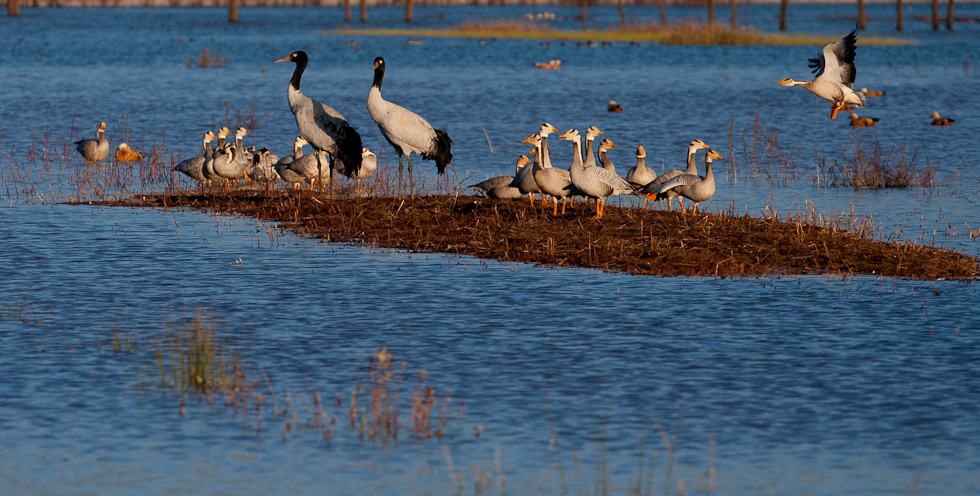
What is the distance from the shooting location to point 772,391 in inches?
403

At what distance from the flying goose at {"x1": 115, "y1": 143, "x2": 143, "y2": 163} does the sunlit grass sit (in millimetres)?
53280

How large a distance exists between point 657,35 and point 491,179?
212 feet

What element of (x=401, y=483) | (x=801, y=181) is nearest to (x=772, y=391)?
(x=401, y=483)

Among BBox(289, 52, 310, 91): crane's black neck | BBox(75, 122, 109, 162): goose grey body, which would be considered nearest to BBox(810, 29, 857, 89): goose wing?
BBox(289, 52, 310, 91): crane's black neck

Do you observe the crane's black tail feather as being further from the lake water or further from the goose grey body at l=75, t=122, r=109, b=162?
the goose grey body at l=75, t=122, r=109, b=162

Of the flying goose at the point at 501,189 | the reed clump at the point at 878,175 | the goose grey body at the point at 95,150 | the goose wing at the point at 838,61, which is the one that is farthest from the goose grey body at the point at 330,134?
the reed clump at the point at 878,175

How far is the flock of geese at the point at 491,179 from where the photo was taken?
57.1ft

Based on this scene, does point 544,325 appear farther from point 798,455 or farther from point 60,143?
point 60,143

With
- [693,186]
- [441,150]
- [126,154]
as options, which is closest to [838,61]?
[693,186]

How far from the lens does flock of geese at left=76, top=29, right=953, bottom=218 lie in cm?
1739

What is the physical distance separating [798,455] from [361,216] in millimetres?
10674

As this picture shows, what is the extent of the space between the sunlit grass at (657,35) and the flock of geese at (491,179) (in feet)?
185

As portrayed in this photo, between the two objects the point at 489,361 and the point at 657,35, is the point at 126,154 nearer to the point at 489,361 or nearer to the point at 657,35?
the point at 489,361

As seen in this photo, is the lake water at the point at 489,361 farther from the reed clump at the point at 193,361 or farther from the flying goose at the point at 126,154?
the flying goose at the point at 126,154
